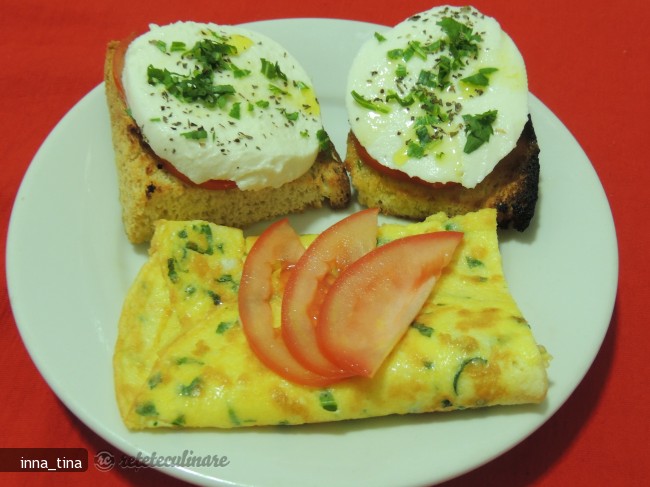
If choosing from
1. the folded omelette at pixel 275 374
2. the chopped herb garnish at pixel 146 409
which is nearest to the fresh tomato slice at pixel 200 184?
the folded omelette at pixel 275 374

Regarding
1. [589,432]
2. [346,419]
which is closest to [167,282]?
[346,419]

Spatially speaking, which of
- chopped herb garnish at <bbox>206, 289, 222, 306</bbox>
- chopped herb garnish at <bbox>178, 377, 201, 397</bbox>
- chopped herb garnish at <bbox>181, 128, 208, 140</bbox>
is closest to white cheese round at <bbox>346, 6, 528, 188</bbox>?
chopped herb garnish at <bbox>181, 128, 208, 140</bbox>

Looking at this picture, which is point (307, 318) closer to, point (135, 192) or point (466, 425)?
point (466, 425)

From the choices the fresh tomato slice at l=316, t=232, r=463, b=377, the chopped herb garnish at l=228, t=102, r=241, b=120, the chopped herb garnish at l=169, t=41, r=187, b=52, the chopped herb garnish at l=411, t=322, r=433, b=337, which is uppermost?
the chopped herb garnish at l=169, t=41, r=187, b=52

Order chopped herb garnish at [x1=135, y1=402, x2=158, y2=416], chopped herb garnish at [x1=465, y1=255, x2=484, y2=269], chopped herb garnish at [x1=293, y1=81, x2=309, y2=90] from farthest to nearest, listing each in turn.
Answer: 1. chopped herb garnish at [x1=293, y1=81, x2=309, y2=90]
2. chopped herb garnish at [x1=465, y1=255, x2=484, y2=269]
3. chopped herb garnish at [x1=135, y1=402, x2=158, y2=416]

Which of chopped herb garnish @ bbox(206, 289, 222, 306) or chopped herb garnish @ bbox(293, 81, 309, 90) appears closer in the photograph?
chopped herb garnish @ bbox(206, 289, 222, 306)

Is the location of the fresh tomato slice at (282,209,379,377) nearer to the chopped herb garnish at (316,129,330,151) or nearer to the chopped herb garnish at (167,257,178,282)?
the chopped herb garnish at (167,257,178,282)
